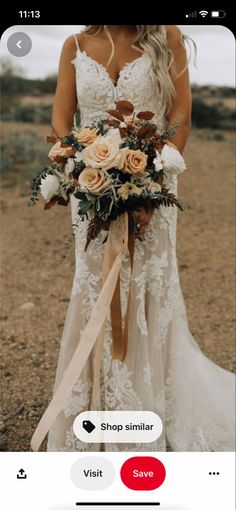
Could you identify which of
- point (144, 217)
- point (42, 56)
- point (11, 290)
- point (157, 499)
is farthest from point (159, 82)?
point (11, 290)

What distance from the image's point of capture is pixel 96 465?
2.05 meters

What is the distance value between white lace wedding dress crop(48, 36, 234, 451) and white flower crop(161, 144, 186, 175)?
0.36 metres

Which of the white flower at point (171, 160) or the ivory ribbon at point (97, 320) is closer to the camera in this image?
the white flower at point (171, 160)

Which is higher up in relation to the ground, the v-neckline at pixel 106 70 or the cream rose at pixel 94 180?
the v-neckline at pixel 106 70

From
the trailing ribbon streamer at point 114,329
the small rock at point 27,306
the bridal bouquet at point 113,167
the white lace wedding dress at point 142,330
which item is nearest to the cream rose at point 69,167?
the bridal bouquet at point 113,167

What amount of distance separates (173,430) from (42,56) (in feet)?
6.23

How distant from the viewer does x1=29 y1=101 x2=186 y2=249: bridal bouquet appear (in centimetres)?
199

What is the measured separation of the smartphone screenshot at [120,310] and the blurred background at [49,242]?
1.1 inches

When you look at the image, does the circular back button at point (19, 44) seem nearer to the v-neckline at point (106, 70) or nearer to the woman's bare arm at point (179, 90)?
the v-neckline at point (106, 70)

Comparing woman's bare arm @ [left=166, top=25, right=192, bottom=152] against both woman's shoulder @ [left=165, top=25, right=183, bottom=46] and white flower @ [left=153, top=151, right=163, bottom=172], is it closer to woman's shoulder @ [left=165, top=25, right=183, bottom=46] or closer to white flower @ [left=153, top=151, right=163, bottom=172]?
woman's shoulder @ [left=165, top=25, right=183, bottom=46]

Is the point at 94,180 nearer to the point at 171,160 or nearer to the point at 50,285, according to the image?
the point at 171,160

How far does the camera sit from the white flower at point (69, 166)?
2.05 metres

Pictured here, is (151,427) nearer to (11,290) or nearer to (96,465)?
(96,465)

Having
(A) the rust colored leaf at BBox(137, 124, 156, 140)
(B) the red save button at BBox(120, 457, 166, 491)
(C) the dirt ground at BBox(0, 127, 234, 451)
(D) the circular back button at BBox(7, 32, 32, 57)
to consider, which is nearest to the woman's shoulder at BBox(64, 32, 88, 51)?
(D) the circular back button at BBox(7, 32, 32, 57)
